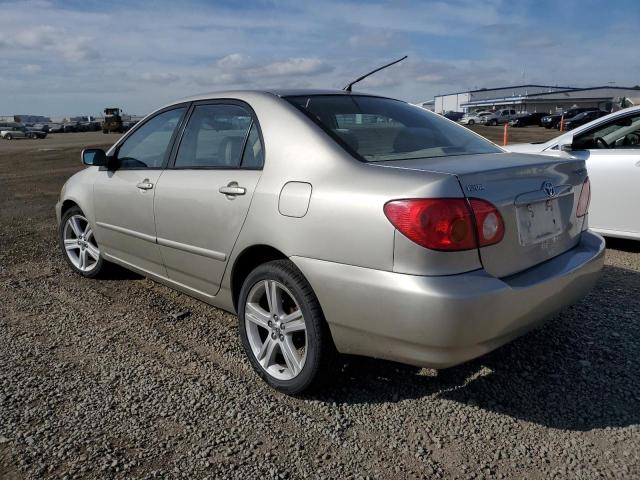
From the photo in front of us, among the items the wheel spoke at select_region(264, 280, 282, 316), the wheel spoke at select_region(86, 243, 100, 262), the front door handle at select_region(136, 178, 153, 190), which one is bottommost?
the wheel spoke at select_region(86, 243, 100, 262)

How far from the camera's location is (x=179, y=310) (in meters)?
4.16

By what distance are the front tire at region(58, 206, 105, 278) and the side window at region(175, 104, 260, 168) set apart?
158 cm

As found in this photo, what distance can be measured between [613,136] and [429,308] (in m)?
4.43

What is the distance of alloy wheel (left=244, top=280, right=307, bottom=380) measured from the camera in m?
2.84

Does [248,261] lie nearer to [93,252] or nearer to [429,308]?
[429,308]

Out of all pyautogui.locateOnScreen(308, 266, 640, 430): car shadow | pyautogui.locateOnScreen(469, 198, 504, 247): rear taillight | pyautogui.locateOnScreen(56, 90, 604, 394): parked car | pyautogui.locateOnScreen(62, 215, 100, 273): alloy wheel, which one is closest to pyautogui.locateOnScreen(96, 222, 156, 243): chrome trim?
pyautogui.locateOnScreen(56, 90, 604, 394): parked car

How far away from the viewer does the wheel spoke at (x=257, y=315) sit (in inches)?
117

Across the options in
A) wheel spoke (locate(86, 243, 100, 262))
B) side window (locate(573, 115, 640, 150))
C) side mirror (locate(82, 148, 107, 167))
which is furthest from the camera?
side window (locate(573, 115, 640, 150))

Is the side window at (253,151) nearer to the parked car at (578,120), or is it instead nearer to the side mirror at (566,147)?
the side mirror at (566,147)

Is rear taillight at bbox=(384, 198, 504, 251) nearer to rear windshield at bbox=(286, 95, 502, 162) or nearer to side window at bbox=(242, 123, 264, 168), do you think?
rear windshield at bbox=(286, 95, 502, 162)

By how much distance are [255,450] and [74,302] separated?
2.58 m

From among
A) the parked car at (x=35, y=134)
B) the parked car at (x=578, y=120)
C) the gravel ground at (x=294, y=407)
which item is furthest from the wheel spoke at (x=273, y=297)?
the parked car at (x=35, y=134)

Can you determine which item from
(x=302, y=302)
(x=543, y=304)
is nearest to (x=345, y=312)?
(x=302, y=302)

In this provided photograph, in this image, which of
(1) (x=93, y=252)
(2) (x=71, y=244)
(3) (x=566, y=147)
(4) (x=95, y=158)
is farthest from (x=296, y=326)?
(3) (x=566, y=147)
